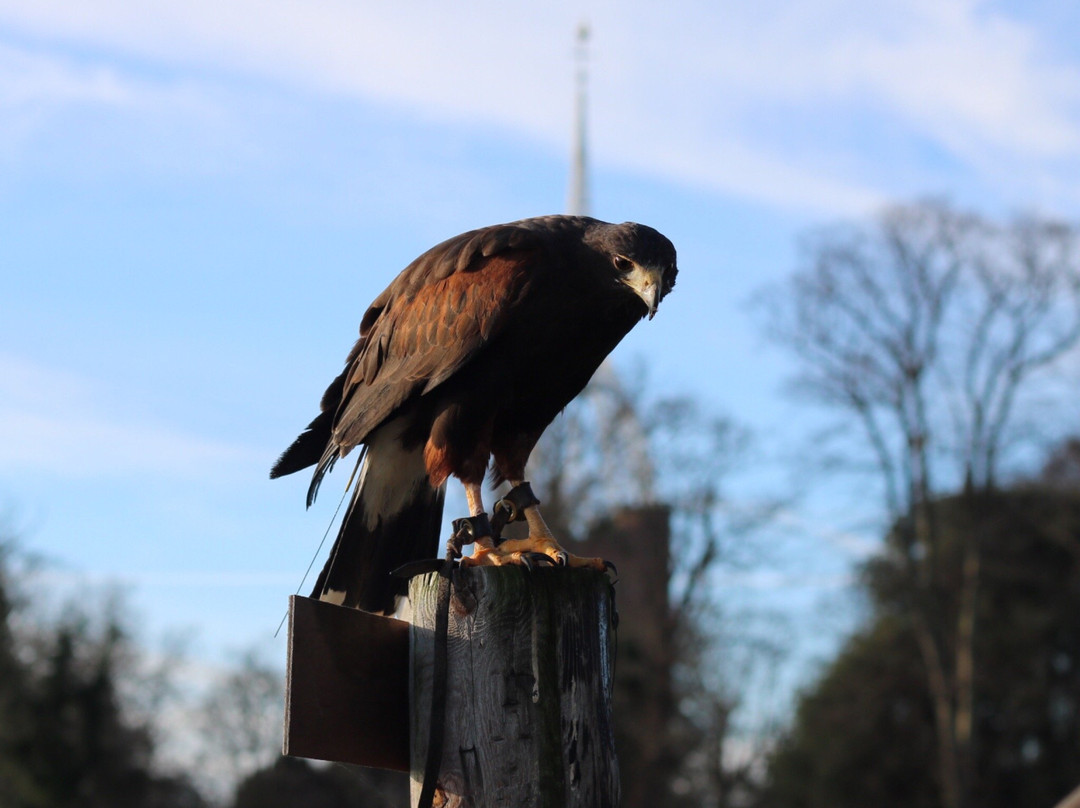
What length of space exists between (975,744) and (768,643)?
18.3ft

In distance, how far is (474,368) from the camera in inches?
173

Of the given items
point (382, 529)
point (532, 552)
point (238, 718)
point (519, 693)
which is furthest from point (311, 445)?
point (238, 718)

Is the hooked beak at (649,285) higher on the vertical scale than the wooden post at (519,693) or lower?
higher

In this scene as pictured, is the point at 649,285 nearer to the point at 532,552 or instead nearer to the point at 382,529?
the point at 532,552

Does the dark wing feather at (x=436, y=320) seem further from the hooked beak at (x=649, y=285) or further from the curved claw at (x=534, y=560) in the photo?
the curved claw at (x=534, y=560)

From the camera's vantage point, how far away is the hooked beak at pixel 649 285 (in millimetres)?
4207

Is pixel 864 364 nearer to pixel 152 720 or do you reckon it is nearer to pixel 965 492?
pixel 965 492

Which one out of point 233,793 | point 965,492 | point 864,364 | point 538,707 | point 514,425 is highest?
point 864,364

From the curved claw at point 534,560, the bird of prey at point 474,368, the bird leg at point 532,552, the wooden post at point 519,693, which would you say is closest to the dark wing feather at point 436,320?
the bird of prey at point 474,368

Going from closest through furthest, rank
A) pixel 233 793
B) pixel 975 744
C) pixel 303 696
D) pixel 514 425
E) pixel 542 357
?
pixel 303 696, pixel 542 357, pixel 514 425, pixel 975 744, pixel 233 793

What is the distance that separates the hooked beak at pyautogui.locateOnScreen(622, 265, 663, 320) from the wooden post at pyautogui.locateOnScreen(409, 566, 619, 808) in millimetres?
1234

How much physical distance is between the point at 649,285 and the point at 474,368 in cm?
67

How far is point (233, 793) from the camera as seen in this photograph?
23484 mm

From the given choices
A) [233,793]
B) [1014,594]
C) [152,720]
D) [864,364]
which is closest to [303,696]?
[864,364]
